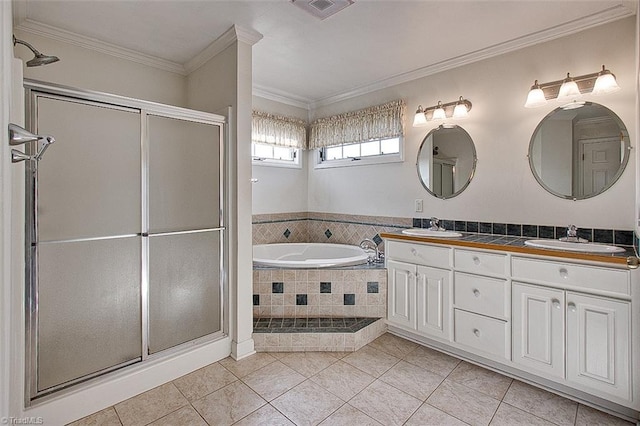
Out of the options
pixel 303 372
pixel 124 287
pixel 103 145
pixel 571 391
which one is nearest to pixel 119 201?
pixel 103 145

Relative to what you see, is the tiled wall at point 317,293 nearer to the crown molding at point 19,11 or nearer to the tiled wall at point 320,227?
the tiled wall at point 320,227

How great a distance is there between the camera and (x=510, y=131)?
2.63 metres

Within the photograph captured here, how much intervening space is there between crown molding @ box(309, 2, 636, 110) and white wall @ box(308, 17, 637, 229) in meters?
0.04

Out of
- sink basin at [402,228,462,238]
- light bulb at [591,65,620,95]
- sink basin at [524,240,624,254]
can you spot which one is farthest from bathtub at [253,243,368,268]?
light bulb at [591,65,620,95]

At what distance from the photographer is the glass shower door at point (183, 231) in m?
2.16

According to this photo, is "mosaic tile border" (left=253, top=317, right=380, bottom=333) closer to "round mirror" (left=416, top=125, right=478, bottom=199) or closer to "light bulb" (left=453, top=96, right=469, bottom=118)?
"round mirror" (left=416, top=125, right=478, bottom=199)

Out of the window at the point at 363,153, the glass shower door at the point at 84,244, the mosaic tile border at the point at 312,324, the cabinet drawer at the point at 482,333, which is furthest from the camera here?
the window at the point at 363,153

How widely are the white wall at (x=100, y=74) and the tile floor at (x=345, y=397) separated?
7.80ft

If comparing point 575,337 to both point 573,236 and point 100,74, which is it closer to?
point 573,236

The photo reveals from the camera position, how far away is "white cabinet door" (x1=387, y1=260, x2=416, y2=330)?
269cm

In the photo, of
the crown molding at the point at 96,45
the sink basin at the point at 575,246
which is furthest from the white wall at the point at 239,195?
the sink basin at the point at 575,246

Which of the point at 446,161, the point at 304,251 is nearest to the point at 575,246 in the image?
the point at 446,161

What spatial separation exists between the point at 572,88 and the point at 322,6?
1798 mm

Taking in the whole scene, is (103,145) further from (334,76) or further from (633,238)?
(633,238)
